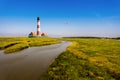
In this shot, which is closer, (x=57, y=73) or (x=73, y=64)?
(x=57, y=73)

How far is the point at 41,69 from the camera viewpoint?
66.4 feet

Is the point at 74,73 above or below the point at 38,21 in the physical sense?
below

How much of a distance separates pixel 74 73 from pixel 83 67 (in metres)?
2.45

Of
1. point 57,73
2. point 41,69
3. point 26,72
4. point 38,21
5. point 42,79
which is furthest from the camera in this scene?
point 38,21

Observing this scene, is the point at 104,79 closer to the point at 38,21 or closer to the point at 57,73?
the point at 57,73

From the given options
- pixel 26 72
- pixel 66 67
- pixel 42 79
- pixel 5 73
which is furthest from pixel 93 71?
pixel 5 73

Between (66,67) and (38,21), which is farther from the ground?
(38,21)

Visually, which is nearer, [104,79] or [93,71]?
[104,79]

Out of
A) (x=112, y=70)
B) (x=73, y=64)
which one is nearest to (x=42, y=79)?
(x=73, y=64)

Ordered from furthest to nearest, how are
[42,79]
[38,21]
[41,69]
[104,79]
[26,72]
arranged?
[38,21], [41,69], [26,72], [42,79], [104,79]

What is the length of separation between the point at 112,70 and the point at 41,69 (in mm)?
8236

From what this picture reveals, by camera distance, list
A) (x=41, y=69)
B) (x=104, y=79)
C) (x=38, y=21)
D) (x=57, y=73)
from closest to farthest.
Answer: (x=104, y=79) < (x=57, y=73) < (x=41, y=69) < (x=38, y=21)

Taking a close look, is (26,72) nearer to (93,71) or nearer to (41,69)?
(41,69)

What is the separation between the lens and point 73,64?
2100cm
